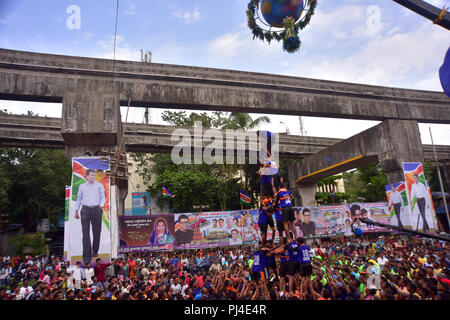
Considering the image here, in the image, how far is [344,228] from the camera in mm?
23562

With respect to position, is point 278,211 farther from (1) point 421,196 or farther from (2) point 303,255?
(1) point 421,196

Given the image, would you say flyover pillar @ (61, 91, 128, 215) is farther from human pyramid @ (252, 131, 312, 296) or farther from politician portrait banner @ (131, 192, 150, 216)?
politician portrait banner @ (131, 192, 150, 216)

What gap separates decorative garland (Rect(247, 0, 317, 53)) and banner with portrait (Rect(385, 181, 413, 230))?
11982 mm

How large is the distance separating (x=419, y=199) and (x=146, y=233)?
1605cm

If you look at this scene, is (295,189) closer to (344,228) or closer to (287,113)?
(344,228)

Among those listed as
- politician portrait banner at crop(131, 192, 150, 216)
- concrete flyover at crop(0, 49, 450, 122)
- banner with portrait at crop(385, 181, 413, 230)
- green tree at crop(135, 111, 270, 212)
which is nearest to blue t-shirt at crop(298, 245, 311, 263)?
concrete flyover at crop(0, 49, 450, 122)

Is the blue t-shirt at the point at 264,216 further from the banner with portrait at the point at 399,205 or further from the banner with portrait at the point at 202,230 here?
the banner with portrait at the point at 202,230

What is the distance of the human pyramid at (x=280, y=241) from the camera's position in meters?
7.98

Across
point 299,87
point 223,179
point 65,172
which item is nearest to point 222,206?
point 223,179

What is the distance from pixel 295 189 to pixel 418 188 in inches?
462

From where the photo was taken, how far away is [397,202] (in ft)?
50.5

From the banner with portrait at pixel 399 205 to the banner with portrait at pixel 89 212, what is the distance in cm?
1372

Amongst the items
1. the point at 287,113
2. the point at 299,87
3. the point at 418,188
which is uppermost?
the point at 299,87
